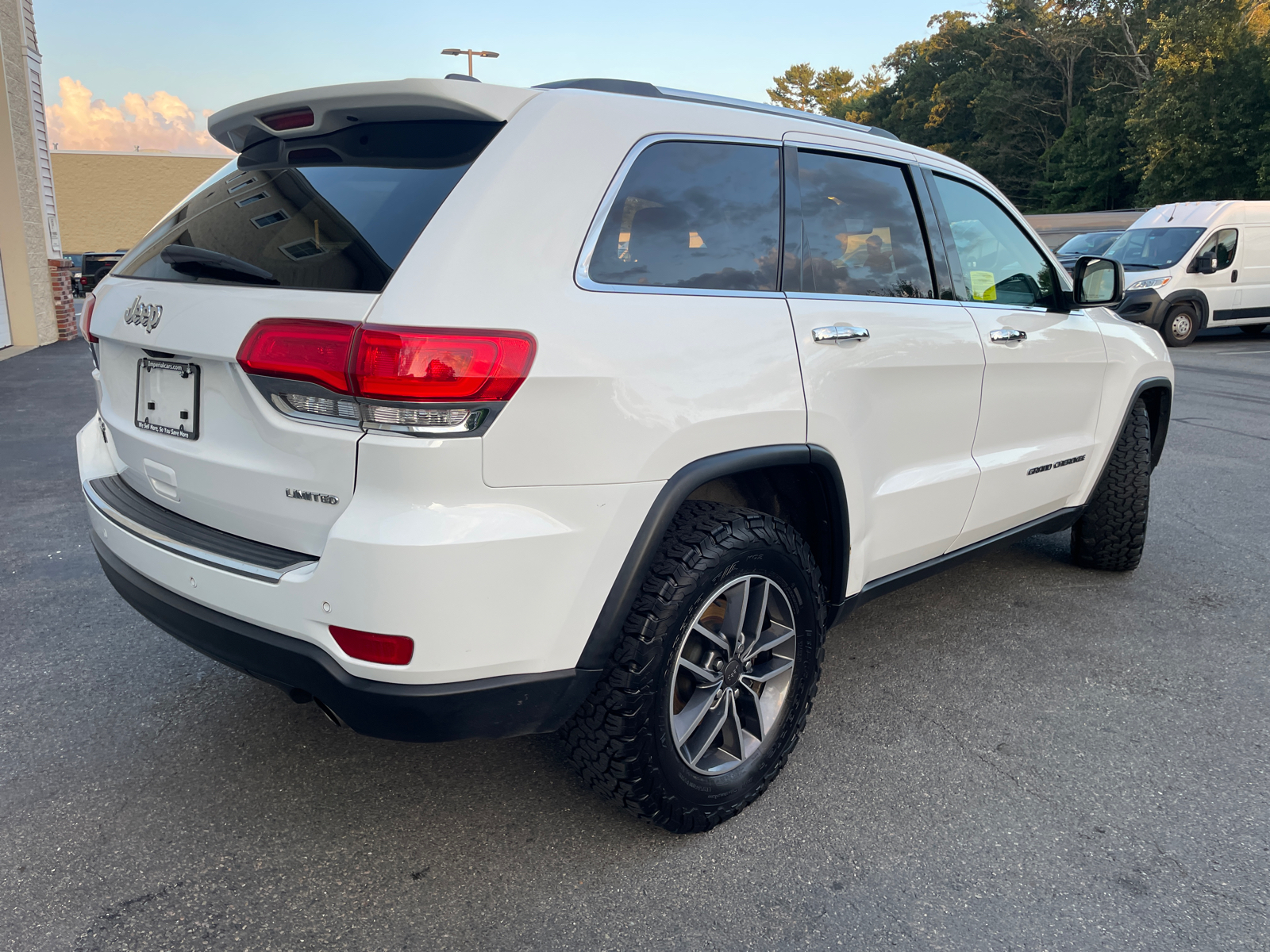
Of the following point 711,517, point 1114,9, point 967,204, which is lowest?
point 711,517

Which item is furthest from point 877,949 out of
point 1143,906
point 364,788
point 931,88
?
point 931,88

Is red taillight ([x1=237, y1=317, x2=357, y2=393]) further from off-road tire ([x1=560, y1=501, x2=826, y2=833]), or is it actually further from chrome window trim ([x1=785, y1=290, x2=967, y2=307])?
chrome window trim ([x1=785, y1=290, x2=967, y2=307])

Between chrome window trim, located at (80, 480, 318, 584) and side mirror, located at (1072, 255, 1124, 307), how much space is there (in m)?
3.13

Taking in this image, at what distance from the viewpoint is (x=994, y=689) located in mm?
3275

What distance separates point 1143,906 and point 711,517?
135cm

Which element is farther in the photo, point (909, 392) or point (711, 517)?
point (909, 392)

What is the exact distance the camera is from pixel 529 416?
1889 mm

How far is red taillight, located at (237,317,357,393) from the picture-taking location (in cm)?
185

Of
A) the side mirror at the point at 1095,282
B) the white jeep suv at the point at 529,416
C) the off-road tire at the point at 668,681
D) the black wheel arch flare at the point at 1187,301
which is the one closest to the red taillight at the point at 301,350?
the white jeep suv at the point at 529,416

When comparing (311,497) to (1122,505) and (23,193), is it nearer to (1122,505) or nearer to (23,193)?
(1122,505)

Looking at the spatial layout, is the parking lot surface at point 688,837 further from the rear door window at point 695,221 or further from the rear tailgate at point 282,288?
the rear door window at point 695,221

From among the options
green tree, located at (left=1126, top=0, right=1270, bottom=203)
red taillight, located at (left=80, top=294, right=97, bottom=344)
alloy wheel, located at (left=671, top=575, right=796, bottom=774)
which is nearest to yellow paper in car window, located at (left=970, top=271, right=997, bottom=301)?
alloy wheel, located at (left=671, top=575, right=796, bottom=774)

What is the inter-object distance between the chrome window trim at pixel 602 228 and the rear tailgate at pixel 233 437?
18.6 inches

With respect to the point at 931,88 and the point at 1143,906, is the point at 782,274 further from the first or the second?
the point at 931,88
